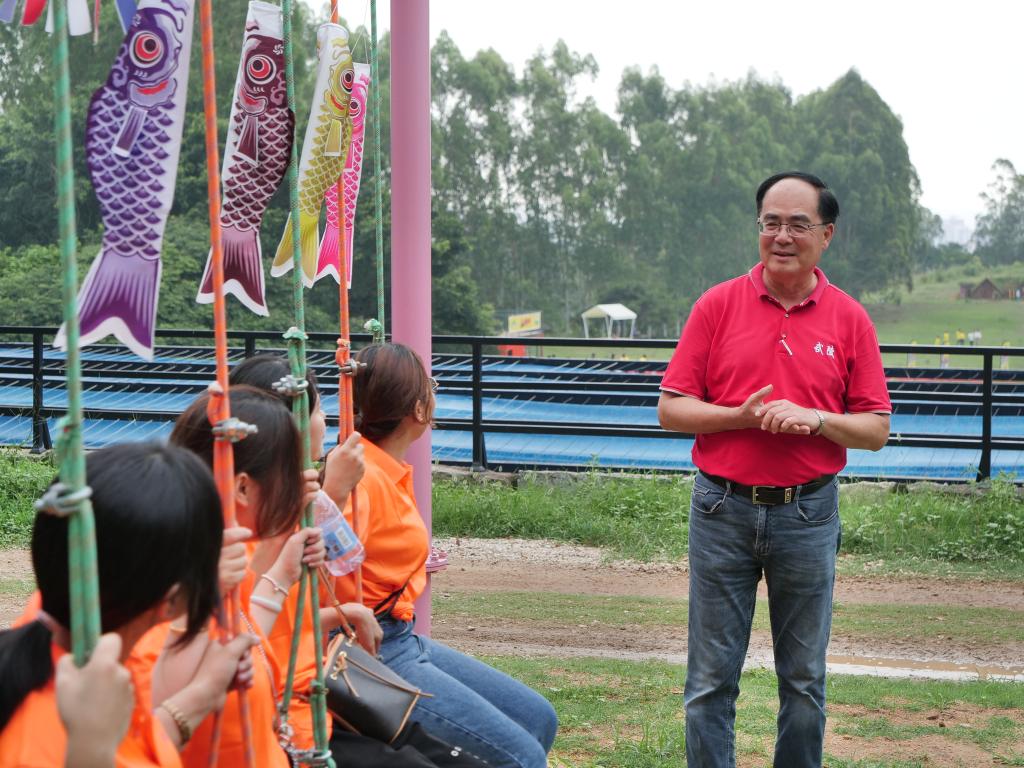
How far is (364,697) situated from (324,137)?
99 cm

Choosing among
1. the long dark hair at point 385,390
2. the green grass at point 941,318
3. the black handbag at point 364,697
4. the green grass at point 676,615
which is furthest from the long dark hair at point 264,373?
the green grass at point 941,318

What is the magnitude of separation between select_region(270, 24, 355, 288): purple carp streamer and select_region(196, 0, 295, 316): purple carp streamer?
0.85 ft

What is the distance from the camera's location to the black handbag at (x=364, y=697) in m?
2.12

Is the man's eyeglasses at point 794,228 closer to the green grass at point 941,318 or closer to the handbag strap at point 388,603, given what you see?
the handbag strap at point 388,603

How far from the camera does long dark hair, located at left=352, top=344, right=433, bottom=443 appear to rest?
103 inches

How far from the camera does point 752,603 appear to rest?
2.93 metres

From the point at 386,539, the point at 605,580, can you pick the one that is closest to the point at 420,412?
the point at 386,539

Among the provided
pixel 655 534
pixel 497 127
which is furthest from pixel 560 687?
pixel 497 127

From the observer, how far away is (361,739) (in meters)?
2.11

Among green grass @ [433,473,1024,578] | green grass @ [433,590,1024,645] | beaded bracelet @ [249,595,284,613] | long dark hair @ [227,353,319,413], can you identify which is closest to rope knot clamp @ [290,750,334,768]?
beaded bracelet @ [249,595,284,613]

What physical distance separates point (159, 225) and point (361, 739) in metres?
1.04

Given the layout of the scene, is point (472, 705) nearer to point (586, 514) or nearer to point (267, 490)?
point (267, 490)

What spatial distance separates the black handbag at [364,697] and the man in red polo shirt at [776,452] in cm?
97

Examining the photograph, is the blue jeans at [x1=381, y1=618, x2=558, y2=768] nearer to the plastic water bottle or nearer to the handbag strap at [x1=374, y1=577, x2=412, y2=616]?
the handbag strap at [x1=374, y1=577, x2=412, y2=616]
